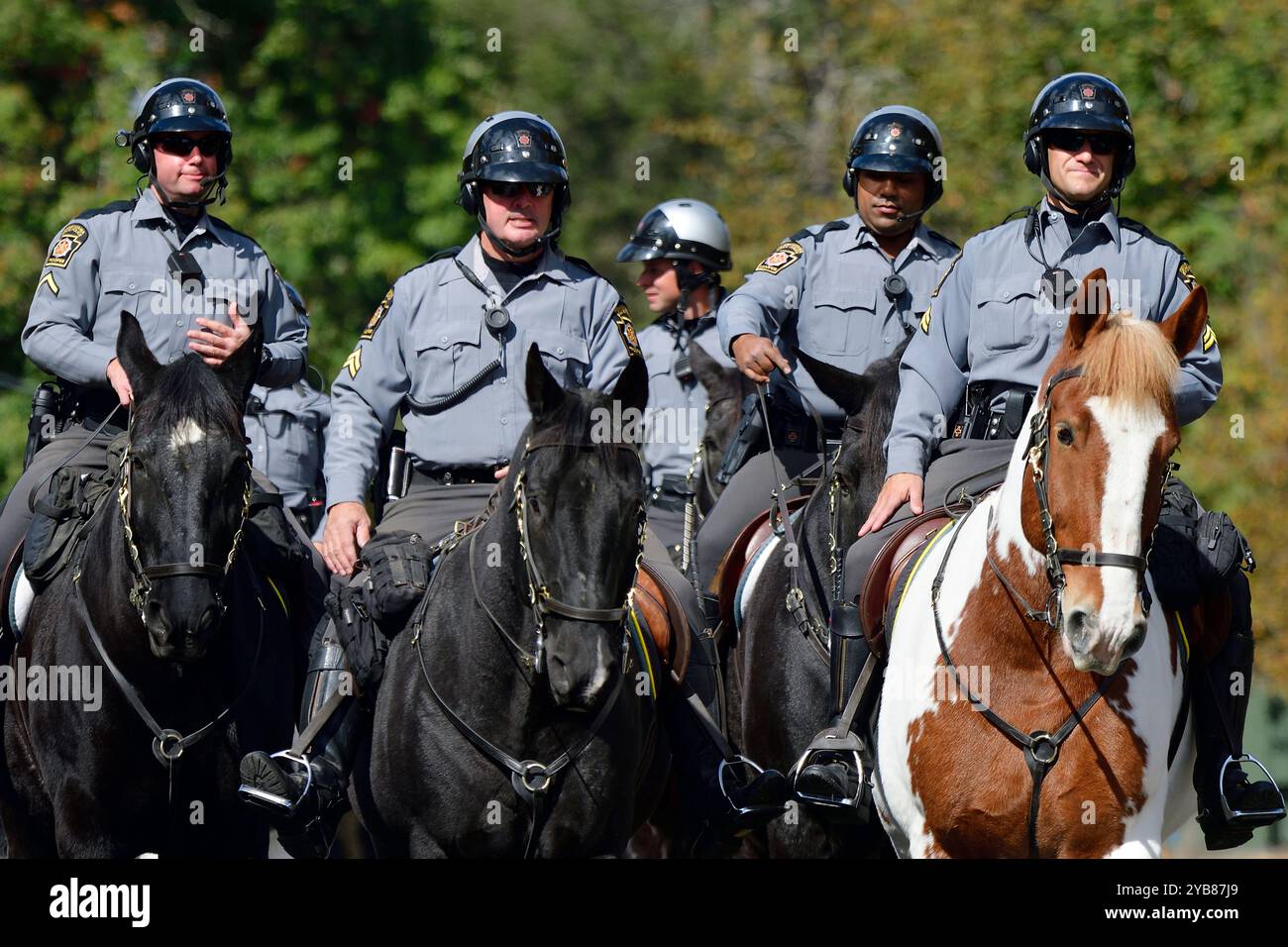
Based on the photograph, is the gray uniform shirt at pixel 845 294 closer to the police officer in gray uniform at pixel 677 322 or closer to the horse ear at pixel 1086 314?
the police officer in gray uniform at pixel 677 322

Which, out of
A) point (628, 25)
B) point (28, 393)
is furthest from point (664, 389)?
point (628, 25)

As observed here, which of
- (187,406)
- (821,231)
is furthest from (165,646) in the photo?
(821,231)

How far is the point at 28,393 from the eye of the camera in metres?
21.4

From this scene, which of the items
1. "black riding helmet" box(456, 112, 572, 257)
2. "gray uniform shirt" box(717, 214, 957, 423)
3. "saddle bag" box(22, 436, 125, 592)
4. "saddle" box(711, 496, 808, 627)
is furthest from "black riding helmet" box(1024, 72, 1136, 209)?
"saddle bag" box(22, 436, 125, 592)

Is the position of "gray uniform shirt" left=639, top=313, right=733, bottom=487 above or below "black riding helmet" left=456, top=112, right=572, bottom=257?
below

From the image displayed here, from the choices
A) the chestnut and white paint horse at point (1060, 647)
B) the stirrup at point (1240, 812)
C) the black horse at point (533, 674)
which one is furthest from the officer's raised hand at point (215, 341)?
the stirrup at point (1240, 812)

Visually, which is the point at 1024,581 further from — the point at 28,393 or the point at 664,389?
the point at 28,393

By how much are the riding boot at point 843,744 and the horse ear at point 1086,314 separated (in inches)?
79.8

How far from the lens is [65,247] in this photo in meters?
9.37

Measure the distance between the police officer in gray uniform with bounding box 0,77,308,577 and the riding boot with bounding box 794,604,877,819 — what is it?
109 inches

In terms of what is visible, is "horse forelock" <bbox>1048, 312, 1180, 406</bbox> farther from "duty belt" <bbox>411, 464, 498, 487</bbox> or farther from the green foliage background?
the green foliage background

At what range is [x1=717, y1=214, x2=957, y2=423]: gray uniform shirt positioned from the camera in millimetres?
10406

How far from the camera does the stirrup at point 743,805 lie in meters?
8.75
